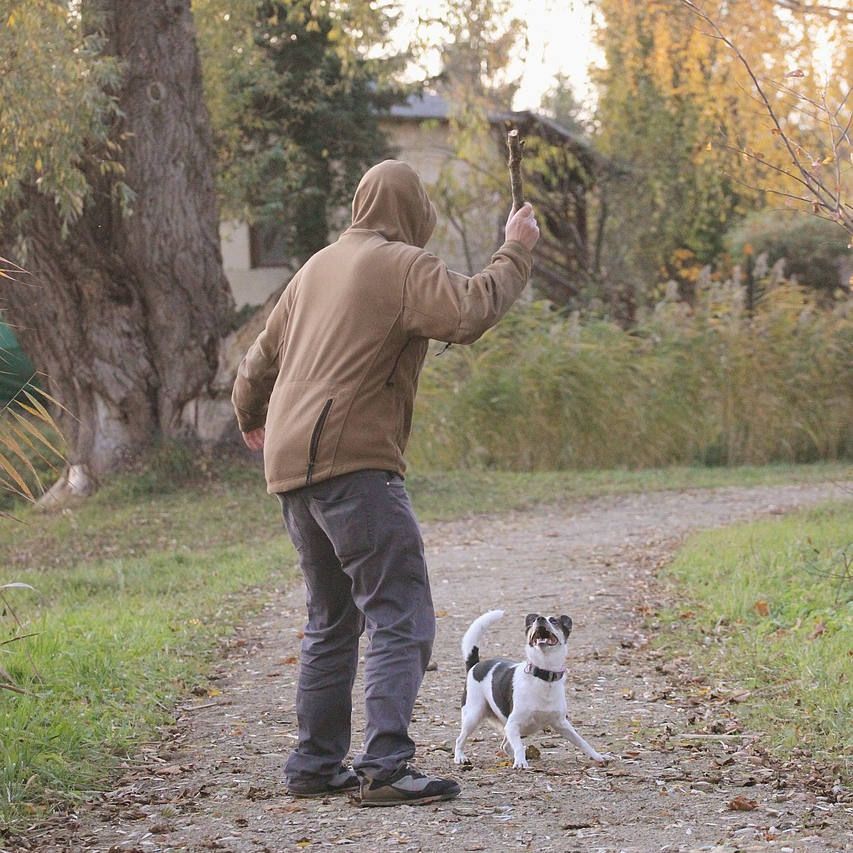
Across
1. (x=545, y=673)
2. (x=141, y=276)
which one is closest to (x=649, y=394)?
(x=141, y=276)

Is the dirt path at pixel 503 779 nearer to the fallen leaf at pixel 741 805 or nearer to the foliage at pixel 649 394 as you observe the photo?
the fallen leaf at pixel 741 805

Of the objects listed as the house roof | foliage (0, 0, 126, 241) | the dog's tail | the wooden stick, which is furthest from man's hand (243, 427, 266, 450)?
the house roof

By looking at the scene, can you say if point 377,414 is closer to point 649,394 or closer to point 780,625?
point 780,625

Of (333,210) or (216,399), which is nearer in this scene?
(216,399)

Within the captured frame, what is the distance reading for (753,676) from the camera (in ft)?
19.6

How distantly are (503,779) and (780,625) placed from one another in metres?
2.74

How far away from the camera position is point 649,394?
16078 millimetres

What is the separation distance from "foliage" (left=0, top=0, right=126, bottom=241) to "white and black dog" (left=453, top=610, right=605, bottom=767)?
21.2 feet

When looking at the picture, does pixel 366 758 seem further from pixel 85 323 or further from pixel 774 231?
pixel 774 231

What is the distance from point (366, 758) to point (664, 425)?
41.0 ft

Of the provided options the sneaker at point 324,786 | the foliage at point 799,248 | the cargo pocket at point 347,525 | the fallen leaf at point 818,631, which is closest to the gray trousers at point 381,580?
the cargo pocket at point 347,525

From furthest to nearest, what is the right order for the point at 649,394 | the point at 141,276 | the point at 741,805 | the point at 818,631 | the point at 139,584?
the point at 649,394, the point at 141,276, the point at 139,584, the point at 818,631, the point at 741,805

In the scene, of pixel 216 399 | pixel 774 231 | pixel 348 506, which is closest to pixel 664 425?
pixel 216 399

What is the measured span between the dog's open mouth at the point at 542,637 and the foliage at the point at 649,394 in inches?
433
